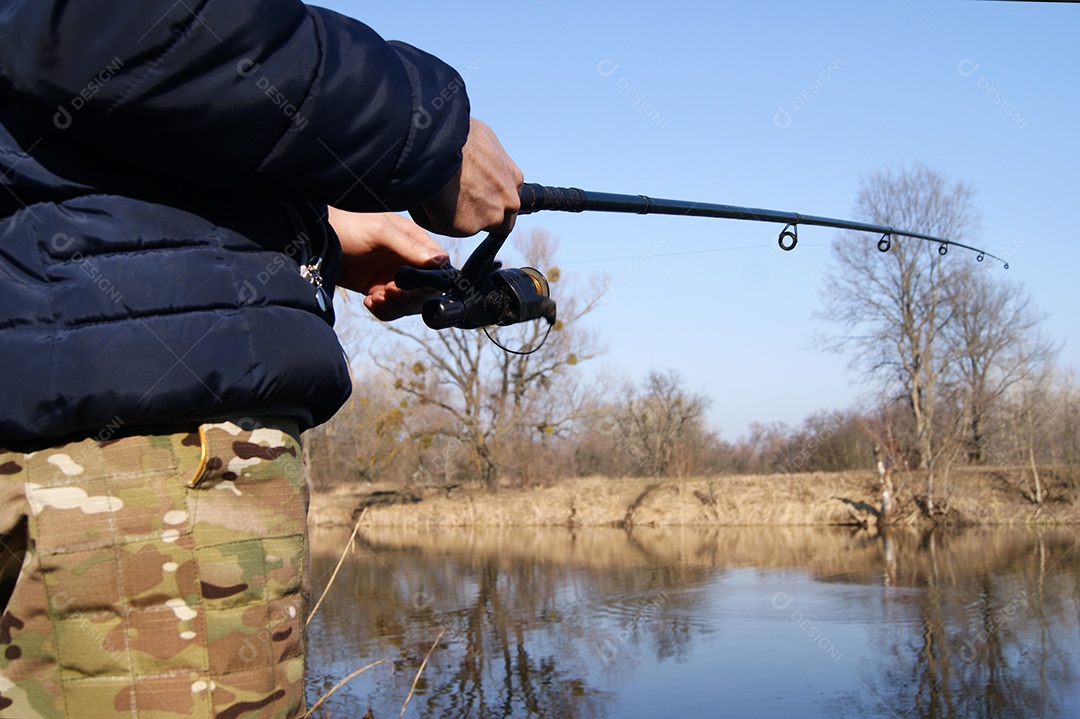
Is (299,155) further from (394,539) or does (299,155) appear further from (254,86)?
(394,539)

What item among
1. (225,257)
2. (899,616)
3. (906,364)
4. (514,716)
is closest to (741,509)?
(906,364)

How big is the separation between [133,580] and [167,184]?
1.58 ft

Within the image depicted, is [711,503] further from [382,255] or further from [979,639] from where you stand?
[382,255]

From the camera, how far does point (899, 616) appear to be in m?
10.7

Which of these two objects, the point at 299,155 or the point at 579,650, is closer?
the point at 299,155

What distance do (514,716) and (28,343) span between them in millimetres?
6935

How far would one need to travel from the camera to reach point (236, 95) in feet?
3.63

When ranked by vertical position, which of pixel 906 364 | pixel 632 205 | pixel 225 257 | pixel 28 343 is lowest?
pixel 28 343

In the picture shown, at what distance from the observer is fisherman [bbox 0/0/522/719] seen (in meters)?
1.09

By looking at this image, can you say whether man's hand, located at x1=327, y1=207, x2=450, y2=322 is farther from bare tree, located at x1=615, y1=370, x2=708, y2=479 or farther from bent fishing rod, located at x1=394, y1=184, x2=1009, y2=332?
bare tree, located at x1=615, y1=370, x2=708, y2=479

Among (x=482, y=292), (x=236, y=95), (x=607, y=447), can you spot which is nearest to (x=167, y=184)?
(x=236, y=95)

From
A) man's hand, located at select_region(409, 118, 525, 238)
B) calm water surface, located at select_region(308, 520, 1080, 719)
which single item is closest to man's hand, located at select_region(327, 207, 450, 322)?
man's hand, located at select_region(409, 118, 525, 238)

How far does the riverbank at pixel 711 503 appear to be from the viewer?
766 inches

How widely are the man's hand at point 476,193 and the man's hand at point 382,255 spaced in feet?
1.34
